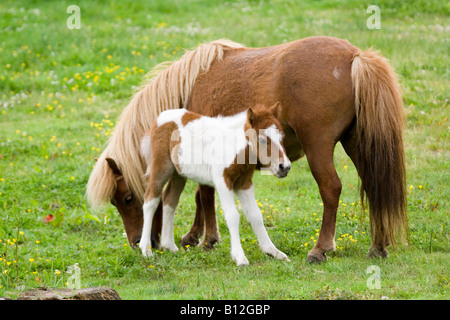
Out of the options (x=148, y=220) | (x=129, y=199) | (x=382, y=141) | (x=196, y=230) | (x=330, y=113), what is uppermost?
(x=330, y=113)

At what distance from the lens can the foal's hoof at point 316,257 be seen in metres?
6.82

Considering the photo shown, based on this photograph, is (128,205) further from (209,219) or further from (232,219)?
(232,219)

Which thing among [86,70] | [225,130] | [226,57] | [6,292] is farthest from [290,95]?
[86,70]

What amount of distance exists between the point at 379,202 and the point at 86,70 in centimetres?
997

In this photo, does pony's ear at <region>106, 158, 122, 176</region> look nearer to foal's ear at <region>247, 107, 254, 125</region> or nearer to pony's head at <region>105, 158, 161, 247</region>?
pony's head at <region>105, 158, 161, 247</region>

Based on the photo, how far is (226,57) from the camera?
7969 mm

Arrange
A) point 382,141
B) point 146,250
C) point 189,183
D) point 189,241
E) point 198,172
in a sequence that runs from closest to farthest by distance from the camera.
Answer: point 382,141
point 198,172
point 146,250
point 189,241
point 189,183

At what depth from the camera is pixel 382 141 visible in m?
6.73

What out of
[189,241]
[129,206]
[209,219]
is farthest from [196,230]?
[129,206]
